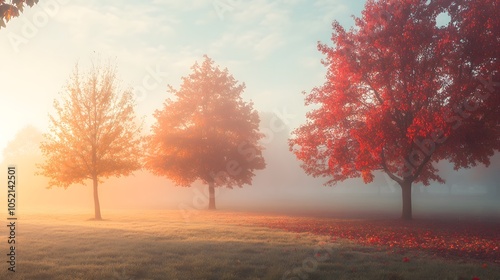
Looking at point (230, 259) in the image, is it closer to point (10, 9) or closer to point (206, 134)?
point (10, 9)

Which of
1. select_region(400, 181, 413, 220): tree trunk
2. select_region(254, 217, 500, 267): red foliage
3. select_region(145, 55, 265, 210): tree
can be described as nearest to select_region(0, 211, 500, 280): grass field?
select_region(254, 217, 500, 267): red foliage

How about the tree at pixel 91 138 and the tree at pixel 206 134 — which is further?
the tree at pixel 206 134

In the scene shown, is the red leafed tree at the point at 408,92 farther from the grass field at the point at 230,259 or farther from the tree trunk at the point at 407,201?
the grass field at the point at 230,259

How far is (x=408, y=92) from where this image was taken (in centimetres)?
2336

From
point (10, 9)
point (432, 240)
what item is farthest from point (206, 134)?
point (10, 9)

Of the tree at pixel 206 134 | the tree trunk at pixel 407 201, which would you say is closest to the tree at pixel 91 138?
the tree at pixel 206 134

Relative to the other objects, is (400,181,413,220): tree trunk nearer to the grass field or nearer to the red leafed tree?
the red leafed tree

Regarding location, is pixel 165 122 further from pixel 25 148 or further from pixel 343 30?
pixel 25 148

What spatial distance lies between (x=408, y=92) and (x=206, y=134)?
2183 centimetres

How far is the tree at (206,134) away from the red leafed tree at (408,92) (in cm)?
1253

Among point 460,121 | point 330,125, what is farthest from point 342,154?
point 460,121

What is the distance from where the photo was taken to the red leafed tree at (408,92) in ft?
69.7

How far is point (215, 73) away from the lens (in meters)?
40.9

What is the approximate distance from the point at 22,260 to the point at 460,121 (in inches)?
854
